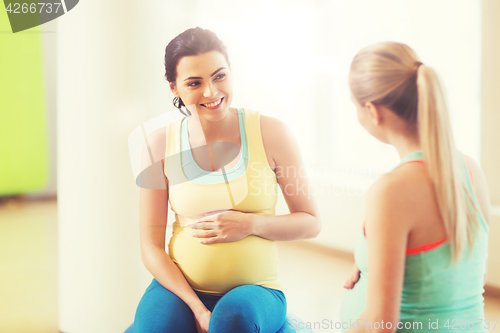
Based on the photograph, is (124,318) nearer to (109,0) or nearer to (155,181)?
(155,181)

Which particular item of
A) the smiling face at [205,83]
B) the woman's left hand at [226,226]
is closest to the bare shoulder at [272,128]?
the smiling face at [205,83]

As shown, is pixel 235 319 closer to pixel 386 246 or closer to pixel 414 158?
pixel 386 246

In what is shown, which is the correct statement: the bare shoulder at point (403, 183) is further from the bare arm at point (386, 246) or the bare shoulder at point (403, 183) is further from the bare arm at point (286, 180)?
the bare arm at point (286, 180)

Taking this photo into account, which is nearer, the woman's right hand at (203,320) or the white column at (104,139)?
the woman's right hand at (203,320)

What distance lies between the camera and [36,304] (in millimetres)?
1900

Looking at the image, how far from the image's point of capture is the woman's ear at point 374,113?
775 mm

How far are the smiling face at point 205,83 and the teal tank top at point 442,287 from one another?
49 centimetres

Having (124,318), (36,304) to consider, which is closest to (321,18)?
(124,318)

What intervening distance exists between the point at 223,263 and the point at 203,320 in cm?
14

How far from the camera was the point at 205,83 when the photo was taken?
106cm

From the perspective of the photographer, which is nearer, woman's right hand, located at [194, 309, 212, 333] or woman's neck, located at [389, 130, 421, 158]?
woman's neck, located at [389, 130, 421, 158]

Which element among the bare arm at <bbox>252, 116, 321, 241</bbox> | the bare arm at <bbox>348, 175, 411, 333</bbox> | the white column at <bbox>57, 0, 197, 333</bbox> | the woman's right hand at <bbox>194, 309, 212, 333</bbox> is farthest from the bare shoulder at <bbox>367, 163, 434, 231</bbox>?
the white column at <bbox>57, 0, 197, 333</bbox>

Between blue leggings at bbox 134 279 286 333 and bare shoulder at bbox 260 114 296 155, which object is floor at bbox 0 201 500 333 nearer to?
blue leggings at bbox 134 279 286 333

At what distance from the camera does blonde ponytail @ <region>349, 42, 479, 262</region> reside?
718mm
